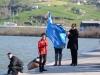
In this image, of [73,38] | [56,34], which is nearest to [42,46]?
[73,38]

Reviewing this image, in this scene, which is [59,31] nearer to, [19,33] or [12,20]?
[19,33]

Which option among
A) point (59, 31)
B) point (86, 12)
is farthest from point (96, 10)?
point (59, 31)

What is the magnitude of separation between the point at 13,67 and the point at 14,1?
15652cm

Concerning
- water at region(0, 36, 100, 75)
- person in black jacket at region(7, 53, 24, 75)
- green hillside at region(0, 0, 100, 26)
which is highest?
person in black jacket at region(7, 53, 24, 75)

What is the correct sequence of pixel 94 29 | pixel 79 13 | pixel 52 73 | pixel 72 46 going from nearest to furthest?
pixel 52 73 < pixel 72 46 < pixel 94 29 < pixel 79 13

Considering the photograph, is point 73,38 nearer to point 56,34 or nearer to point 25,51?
point 56,34

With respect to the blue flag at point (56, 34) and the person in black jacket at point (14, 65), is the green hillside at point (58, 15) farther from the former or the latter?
the person in black jacket at point (14, 65)

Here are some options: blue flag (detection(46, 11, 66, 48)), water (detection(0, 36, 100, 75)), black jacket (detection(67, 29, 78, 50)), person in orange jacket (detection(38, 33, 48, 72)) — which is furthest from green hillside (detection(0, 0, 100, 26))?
person in orange jacket (detection(38, 33, 48, 72))

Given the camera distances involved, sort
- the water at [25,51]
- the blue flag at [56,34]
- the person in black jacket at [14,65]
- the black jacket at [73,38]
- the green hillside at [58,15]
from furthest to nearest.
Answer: the green hillside at [58,15]
the water at [25,51]
the blue flag at [56,34]
the black jacket at [73,38]
the person in black jacket at [14,65]

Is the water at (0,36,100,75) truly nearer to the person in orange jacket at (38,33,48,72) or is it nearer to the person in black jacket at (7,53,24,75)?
the person in black jacket at (7,53,24,75)

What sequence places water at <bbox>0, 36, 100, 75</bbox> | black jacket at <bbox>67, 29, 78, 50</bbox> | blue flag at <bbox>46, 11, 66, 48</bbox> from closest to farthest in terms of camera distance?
black jacket at <bbox>67, 29, 78, 50</bbox>, blue flag at <bbox>46, 11, 66, 48</bbox>, water at <bbox>0, 36, 100, 75</bbox>

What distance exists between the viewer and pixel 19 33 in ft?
377

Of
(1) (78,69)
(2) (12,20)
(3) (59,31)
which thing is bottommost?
(2) (12,20)

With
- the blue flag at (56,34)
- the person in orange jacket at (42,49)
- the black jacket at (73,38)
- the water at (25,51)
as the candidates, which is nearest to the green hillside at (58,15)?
the water at (25,51)
